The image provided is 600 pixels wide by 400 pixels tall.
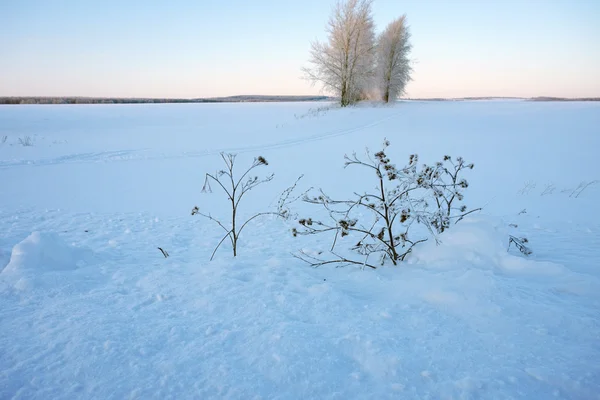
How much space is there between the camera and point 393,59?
34562mm

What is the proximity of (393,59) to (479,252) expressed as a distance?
1399 inches

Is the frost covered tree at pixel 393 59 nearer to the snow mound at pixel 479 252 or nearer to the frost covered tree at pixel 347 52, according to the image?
the frost covered tree at pixel 347 52

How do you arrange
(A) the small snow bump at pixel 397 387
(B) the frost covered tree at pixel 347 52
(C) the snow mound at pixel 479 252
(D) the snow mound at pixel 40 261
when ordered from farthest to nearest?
(B) the frost covered tree at pixel 347 52
(C) the snow mound at pixel 479 252
(D) the snow mound at pixel 40 261
(A) the small snow bump at pixel 397 387

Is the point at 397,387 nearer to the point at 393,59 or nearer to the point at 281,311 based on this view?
the point at 281,311

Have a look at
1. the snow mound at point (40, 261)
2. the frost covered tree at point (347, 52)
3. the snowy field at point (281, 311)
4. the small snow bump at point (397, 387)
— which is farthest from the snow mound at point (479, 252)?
the frost covered tree at point (347, 52)

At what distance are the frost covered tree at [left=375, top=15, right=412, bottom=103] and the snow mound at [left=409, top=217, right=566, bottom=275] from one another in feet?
112

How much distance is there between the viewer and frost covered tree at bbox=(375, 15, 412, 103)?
1328 inches

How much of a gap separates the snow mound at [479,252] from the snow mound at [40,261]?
9.36ft

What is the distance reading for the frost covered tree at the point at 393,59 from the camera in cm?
3372

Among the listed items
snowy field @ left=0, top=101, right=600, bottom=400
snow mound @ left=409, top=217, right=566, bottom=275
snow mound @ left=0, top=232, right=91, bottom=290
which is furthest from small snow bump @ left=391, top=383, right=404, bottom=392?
snow mound @ left=0, top=232, right=91, bottom=290

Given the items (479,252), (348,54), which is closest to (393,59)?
(348,54)

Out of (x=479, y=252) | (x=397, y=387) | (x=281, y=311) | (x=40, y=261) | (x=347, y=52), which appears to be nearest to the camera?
(x=397, y=387)

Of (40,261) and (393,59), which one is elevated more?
(393,59)

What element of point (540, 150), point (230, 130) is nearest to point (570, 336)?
point (540, 150)
